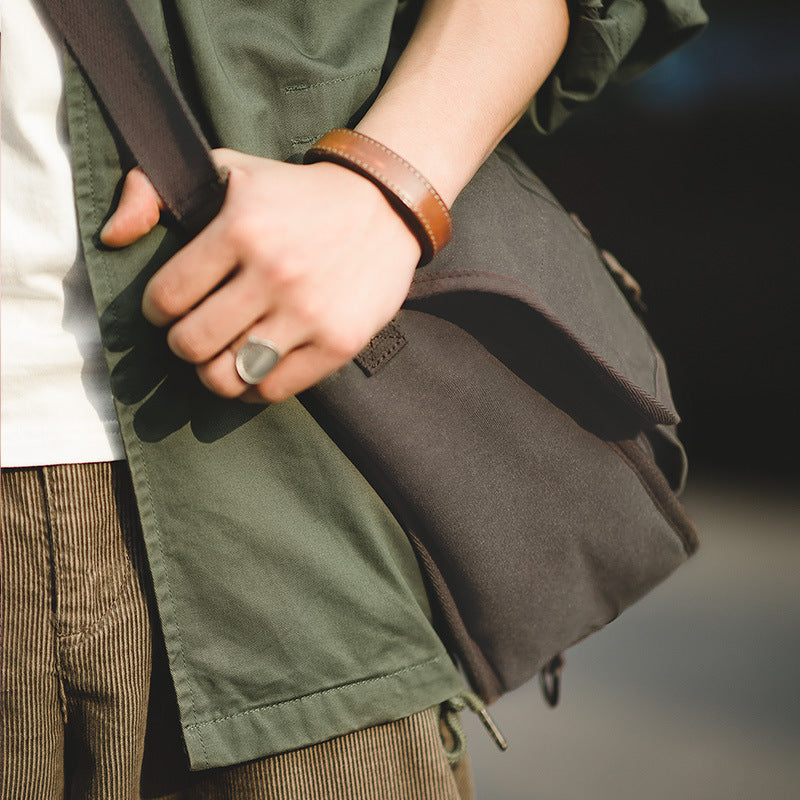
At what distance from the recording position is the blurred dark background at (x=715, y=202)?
11.3 feet

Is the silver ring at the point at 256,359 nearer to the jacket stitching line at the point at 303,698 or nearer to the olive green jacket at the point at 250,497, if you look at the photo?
the olive green jacket at the point at 250,497

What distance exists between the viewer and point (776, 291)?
354 centimetres

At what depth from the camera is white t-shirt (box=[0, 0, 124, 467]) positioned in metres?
0.58

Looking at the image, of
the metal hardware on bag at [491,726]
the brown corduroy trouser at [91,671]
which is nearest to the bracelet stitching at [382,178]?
the brown corduroy trouser at [91,671]

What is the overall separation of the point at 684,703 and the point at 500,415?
1712mm

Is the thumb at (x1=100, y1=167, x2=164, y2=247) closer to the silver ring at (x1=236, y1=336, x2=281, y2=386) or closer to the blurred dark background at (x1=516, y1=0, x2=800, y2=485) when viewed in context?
the silver ring at (x1=236, y1=336, x2=281, y2=386)

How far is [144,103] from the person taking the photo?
58 cm

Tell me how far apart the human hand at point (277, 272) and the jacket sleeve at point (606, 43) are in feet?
1.06

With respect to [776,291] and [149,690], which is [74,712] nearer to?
[149,690]

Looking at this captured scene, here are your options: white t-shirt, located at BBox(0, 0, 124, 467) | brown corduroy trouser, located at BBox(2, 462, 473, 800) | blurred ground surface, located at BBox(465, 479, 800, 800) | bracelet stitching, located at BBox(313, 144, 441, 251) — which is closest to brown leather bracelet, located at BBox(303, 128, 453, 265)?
bracelet stitching, located at BBox(313, 144, 441, 251)

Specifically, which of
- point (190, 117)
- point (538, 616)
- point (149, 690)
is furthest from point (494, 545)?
point (190, 117)

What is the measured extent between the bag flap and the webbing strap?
0.21m

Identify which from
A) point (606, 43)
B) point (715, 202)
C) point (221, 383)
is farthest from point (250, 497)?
point (715, 202)

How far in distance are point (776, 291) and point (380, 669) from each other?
346cm
